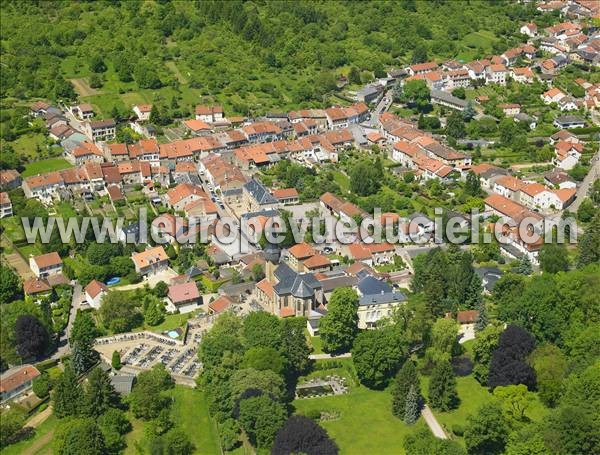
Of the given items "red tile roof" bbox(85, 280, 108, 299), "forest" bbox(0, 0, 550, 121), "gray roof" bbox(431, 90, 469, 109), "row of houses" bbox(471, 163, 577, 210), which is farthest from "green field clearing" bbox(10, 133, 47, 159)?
"gray roof" bbox(431, 90, 469, 109)

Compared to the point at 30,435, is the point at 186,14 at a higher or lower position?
higher

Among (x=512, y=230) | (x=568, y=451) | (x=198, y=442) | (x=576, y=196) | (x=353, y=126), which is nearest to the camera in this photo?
(x=568, y=451)

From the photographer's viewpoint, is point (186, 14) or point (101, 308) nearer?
point (101, 308)

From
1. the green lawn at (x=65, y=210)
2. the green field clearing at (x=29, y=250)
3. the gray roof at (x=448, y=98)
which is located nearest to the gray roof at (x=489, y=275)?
the green field clearing at (x=29, y=250)

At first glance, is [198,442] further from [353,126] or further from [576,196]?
[353,126]

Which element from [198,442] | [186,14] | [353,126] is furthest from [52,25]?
[198,442]

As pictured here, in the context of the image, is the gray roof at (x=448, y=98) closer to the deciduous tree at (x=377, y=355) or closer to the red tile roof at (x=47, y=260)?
the deciduous tree at (x=377, y=355)
